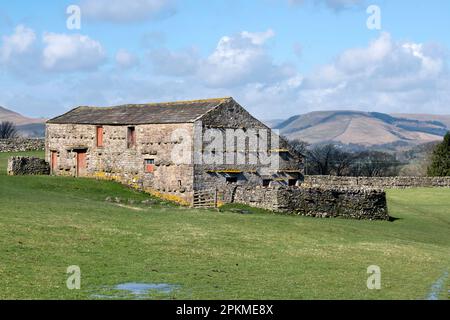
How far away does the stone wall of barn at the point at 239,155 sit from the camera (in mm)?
52469

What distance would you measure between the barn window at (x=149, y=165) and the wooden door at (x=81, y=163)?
6736 mm

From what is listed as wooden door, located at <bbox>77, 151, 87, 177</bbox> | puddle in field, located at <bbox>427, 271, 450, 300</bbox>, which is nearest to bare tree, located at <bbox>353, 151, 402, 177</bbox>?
wooden door, located at <bbox>77, 151, 87, 177</bbox>

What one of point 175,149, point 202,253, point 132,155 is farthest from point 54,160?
point 202,253

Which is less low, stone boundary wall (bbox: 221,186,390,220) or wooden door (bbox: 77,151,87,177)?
wooden door (bbox: 77,151,87,177)

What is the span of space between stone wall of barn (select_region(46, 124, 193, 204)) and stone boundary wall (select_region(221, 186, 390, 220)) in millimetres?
4930

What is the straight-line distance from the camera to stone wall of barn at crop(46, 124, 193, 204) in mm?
52281

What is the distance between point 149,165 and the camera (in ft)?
180

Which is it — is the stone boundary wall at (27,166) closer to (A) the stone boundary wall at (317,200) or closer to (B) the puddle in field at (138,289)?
(A) the stone boundary wall at (317,200)

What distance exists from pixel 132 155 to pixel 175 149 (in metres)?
4.88

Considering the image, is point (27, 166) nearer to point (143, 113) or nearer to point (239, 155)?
point (143, 113)

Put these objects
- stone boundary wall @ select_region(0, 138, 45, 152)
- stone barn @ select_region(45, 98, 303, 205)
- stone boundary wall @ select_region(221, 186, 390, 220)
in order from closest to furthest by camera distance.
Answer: stone boundary wall @ select_region(221, 186, 390, 220), stone barn @ select_region(45, 98, 303, 205), stone boundary wall @ select_region(0, 138, 45, 152)

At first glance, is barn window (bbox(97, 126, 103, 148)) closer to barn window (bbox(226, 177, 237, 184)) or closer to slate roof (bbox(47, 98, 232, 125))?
slate roof (bbox(47, 98, 232, 125))

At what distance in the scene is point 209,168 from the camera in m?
52.8
